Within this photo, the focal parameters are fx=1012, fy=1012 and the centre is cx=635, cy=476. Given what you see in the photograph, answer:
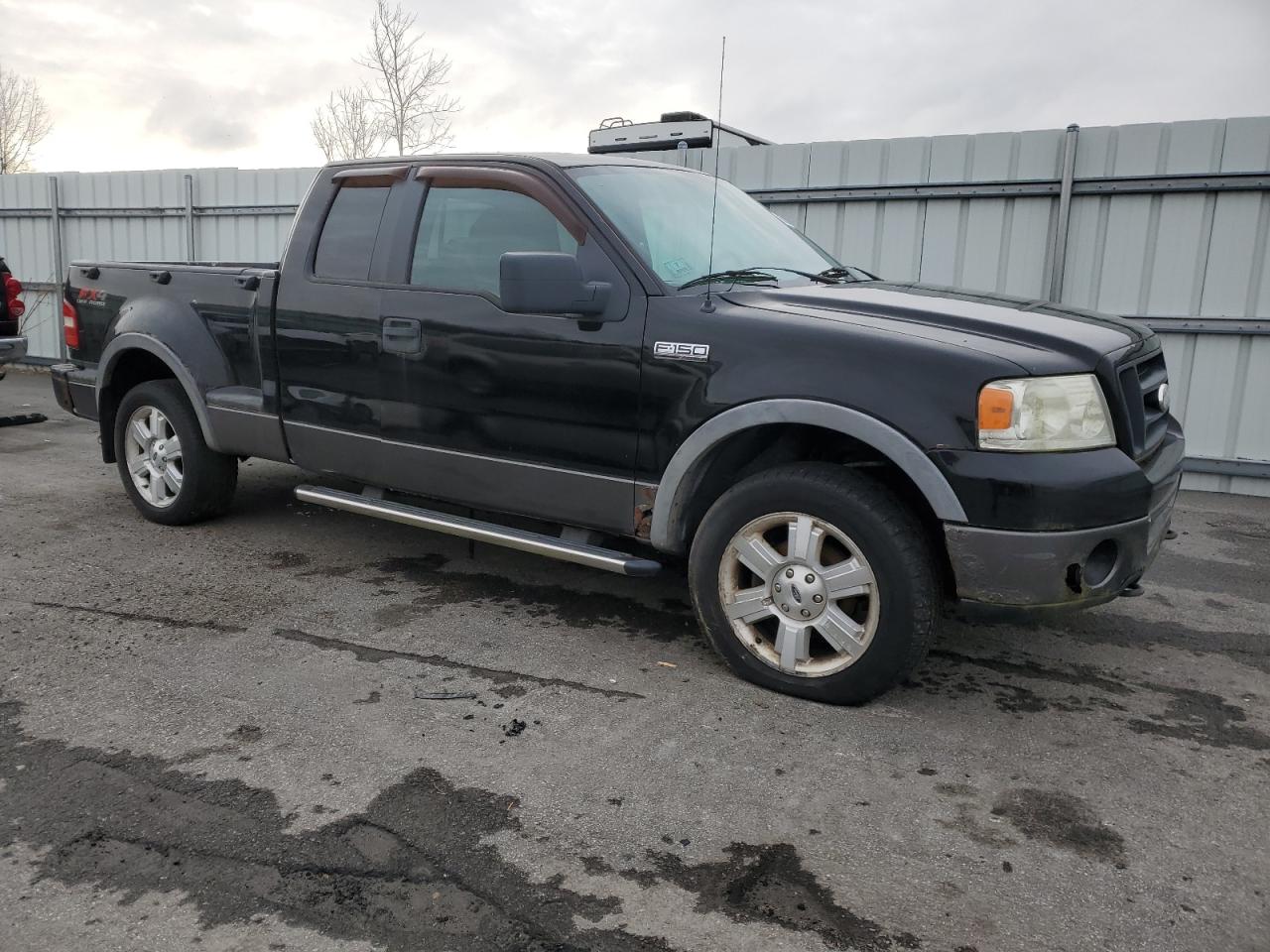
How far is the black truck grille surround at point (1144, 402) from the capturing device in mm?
3396

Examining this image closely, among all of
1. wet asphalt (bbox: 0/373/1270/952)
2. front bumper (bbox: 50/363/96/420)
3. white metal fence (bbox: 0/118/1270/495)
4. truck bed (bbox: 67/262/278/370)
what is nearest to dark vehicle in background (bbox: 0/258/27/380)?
front bumper (bbox: 50/363/96/420)

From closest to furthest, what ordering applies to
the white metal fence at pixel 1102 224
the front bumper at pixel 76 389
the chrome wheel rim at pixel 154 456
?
the chrome wheel rim at pixel 154 456
the front bumper at pixel 76 389
the white metal fence at pixel 1102 224

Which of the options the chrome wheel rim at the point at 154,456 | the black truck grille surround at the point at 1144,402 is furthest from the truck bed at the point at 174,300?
the black truck grille surround at the point at 1144,402

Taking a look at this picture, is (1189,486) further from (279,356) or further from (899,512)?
(279,356)

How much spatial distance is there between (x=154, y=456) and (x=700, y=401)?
11.6 feet

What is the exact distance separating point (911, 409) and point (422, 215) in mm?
2416

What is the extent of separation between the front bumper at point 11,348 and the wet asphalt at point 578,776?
470 cm

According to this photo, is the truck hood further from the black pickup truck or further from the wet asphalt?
the wet asphalt

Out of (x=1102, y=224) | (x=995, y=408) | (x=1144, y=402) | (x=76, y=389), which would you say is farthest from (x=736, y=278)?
(x=1102, y=224)

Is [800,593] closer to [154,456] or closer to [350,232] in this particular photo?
[350,232]

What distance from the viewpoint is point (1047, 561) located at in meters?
3.16

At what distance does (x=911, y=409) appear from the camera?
3.24 m

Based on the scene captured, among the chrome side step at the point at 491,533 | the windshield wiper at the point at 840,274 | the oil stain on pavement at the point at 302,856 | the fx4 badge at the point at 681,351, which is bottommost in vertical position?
the oil stain on pavement at the point at 302,856

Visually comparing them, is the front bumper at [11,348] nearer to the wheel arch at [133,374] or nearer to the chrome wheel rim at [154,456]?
the wheel arch at [133,374]
